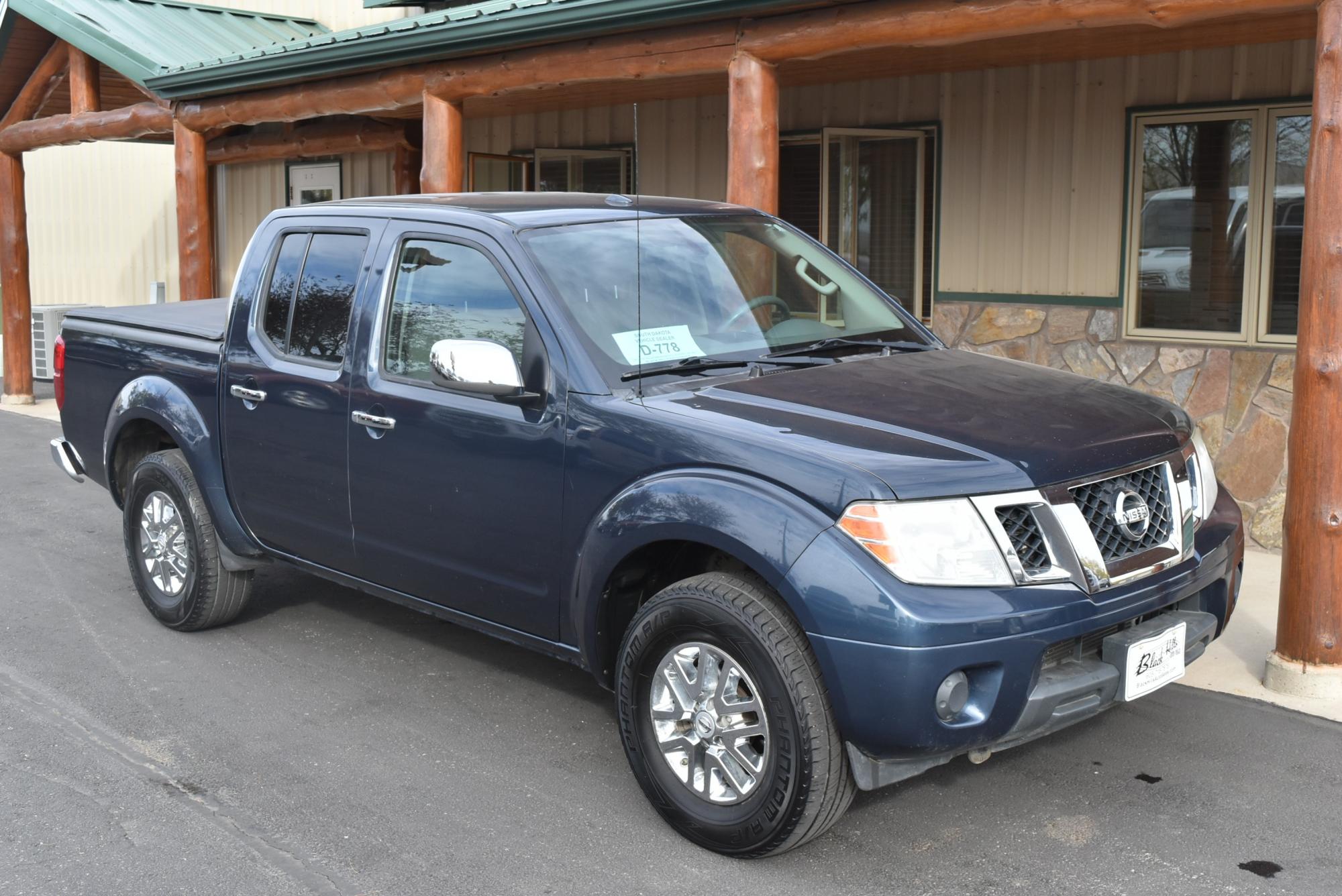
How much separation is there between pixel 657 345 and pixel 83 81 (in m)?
11.5

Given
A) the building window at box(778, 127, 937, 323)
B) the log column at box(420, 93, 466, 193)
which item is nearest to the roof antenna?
the log column at box(420, 93, 466, 193)

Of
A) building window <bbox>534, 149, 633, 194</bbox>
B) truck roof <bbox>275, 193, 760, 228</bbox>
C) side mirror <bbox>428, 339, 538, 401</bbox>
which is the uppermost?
building window <bbox>534, 149, 633, 194</bbox>

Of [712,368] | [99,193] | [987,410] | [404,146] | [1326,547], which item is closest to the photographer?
[987,410]

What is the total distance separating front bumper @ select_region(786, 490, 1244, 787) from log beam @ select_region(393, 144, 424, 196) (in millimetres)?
11251

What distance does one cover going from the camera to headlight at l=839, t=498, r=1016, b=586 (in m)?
3.52

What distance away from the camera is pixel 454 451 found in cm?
462

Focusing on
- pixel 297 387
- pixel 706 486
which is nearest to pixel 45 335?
pixel 297 387

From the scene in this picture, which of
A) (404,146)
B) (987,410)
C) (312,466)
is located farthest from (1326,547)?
(404,146)

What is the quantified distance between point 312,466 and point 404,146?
9204 mm

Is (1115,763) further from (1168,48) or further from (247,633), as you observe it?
(1168,48)

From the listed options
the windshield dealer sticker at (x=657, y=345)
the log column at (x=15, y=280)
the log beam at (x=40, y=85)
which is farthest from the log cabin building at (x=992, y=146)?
the log column at (x=15, y=280)

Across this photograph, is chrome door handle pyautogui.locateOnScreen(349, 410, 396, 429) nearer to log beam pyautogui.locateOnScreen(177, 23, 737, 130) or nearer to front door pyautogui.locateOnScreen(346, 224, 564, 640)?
front door pyautogui.locateOnScreen(346, 224, 564, 640)

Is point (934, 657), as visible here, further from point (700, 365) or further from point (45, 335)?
point (45, 335)

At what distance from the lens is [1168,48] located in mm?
8266
